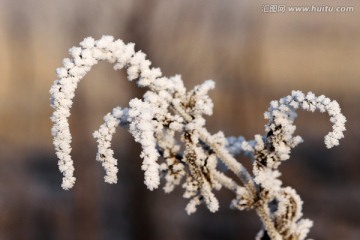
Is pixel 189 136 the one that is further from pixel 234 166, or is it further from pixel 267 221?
pixel 267 221

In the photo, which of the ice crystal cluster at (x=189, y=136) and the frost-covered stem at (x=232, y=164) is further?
the frost-covered stem at (x=232, y=164)

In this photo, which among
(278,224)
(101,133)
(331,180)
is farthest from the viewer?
(331,180)

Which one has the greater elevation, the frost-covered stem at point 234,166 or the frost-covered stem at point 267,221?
the frost-covered stem at point 234,166

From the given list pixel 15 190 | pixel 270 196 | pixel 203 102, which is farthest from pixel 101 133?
pixel 15 190

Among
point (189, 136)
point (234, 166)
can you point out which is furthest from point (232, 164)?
point (189, 136)

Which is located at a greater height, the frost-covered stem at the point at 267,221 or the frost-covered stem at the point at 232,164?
the frost-covered stem at the point at 232,164

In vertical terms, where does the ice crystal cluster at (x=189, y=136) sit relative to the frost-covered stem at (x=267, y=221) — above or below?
above

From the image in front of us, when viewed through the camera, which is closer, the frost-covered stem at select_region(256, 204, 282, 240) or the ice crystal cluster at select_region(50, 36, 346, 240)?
the ice crystal cluster at select_region(50, 36, 346, 240)

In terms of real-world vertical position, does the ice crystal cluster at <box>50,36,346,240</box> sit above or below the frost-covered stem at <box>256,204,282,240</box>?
above

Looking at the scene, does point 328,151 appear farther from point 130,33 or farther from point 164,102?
point 164,102
